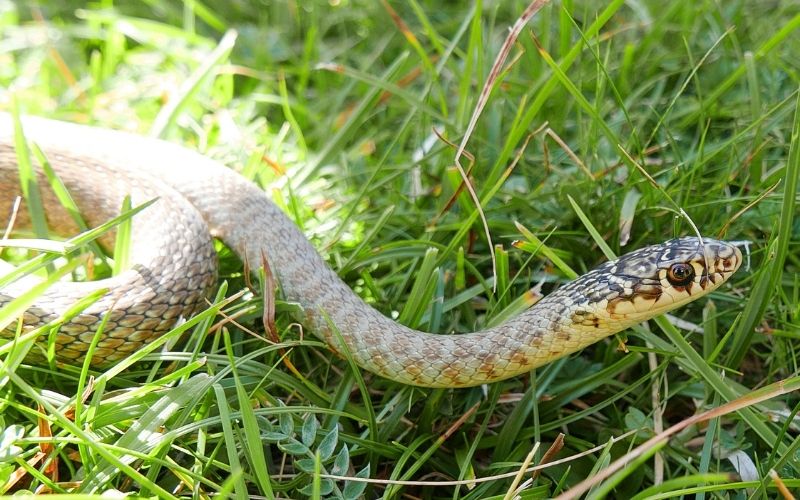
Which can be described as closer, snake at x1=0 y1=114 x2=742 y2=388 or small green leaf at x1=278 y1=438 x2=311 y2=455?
small green leaf at x1=278 y1=438 x2=311 y2=455

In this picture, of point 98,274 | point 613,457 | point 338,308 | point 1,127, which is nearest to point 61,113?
point 1,127

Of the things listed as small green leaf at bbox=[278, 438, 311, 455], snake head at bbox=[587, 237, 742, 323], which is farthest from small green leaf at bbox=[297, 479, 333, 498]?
snake head at bbox=[587, 237, 742, 323]

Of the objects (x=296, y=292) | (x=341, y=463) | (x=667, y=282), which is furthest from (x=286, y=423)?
(x=667, y=282)

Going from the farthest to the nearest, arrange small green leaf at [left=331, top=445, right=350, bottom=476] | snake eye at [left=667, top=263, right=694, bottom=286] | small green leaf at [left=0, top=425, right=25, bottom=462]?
snake eye at [left=667, top=263, right=694, bottom=286] < small green leaf at [left=331, top=445, right=350, bottom=476] < small green leaf at [left=0, top=425, right=25, bottom=462]

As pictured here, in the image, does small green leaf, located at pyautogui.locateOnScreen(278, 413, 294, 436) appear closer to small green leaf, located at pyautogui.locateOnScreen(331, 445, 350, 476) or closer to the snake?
small green leaf, located at pyautogui.locateOnScreen(331, 445, 350, 476)

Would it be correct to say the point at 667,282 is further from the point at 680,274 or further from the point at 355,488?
the point at 355,488

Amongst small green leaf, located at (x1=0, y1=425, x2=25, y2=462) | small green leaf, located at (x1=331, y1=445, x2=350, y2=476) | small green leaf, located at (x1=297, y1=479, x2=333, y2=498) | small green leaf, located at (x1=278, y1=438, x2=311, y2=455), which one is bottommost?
small green leaf, located at (x1=297, y1=479, x2=333, y2=498)
